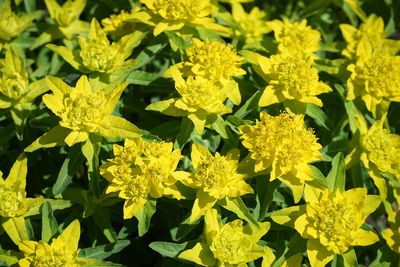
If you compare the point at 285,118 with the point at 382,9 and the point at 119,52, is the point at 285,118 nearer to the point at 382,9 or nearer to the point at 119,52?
the point at 119,52

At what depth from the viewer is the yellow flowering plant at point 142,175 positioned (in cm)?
200

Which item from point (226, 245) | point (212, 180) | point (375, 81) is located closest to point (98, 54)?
point (212, 180)

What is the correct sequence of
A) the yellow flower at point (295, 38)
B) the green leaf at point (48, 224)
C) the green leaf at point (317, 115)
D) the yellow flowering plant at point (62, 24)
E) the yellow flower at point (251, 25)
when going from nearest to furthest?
the green leaf at point (48, 224), the green leaf at point (317, 115), the yellow flower at point (295, 38), the yellow flowering plant at point (62, 24), the yellow flower at point (251, 25)

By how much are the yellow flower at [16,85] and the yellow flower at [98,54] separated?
0.22 meters

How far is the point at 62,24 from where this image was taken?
9.28ft

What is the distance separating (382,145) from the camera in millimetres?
2309

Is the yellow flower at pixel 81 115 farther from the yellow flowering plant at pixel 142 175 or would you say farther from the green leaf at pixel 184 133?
the green leaf at pixel 184 133

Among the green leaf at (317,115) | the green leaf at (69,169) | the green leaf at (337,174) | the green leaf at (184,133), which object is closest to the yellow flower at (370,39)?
the green leaf at (317,115)

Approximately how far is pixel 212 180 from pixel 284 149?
36 centimetres

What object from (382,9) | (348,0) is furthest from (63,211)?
(382,9)

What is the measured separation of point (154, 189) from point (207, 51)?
779 mm

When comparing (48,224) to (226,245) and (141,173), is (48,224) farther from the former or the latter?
(226,245)

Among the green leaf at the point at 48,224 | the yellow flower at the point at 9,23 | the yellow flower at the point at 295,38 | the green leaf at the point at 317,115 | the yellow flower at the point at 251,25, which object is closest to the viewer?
the green leaf at the point at 48,224

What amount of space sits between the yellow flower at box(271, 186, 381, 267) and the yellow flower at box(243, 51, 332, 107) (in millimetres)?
490
